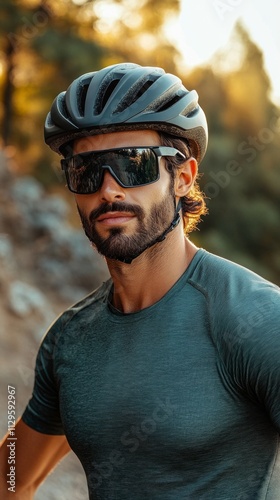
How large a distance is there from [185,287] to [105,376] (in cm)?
35

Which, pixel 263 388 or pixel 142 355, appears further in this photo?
pixel 142 355

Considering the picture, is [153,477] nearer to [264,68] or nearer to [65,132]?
[65,132]

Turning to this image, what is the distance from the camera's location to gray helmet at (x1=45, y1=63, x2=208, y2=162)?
227 cm

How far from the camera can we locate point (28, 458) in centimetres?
248

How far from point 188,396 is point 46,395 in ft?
2.23

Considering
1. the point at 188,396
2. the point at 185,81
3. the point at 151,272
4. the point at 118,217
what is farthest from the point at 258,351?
the point at 185,81

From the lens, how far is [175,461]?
6.32ft

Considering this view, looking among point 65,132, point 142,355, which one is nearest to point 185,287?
point 142,355

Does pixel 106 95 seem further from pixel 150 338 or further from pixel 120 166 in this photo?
pixel 150 338

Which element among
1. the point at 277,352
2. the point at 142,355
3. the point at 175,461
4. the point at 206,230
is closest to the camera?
the point at 277,352

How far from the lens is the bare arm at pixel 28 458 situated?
8.13 ft
